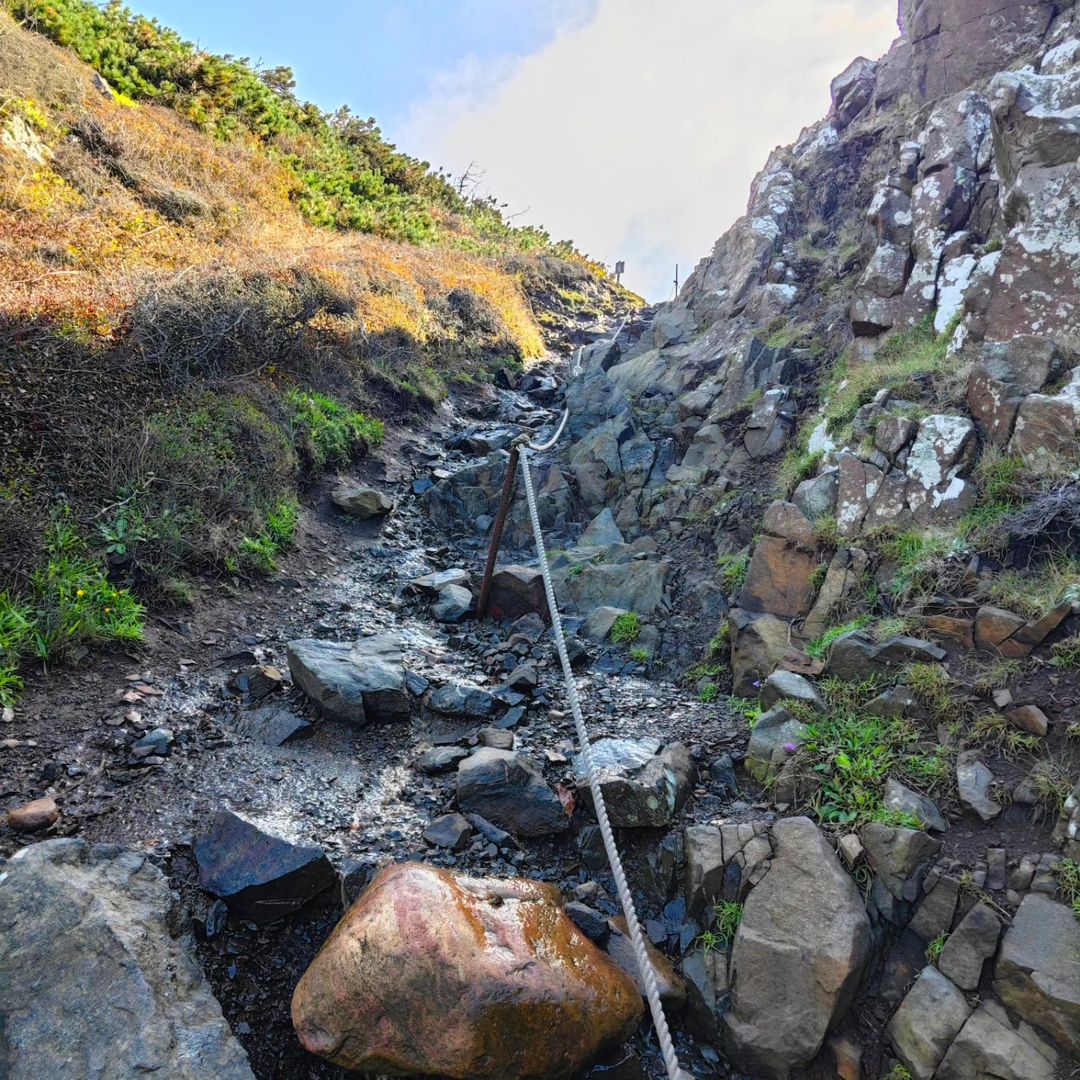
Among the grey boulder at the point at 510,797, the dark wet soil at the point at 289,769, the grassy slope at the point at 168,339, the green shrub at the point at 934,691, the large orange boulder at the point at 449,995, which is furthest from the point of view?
the grassy slope at the point at 168,339

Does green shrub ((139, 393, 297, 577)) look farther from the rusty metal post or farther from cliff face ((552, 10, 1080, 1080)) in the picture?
cliff face ((552, 10, 1080, 1080))

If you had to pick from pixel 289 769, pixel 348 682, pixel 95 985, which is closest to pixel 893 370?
pixel 348 682

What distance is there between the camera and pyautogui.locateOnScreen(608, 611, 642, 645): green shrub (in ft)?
21.3

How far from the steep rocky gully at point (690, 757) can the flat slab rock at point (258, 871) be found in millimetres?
16

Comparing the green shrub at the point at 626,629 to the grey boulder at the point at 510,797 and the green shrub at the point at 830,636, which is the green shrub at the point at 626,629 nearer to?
the green shrub at the point at 830,636

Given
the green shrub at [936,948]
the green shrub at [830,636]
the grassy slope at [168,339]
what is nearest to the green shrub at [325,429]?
the grassy slope at [168,339]

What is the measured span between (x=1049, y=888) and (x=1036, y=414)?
3558mm

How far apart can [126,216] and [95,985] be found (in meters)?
10.5

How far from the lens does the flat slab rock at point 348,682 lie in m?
4.98

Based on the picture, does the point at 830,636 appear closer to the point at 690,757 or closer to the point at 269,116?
the point at 690,757

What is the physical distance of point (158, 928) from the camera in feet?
10.1

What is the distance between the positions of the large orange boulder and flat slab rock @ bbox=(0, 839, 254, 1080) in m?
0.43

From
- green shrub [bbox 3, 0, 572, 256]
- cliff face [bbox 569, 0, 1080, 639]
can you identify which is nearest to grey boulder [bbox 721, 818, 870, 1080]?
cliff face [bbox 569, 0, 1080, 639]

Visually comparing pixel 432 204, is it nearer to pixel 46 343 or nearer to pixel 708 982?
pixel 46 343
